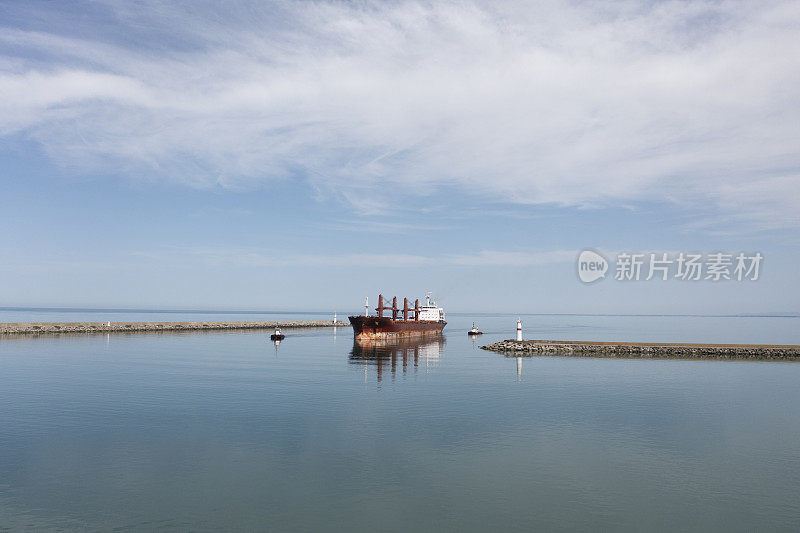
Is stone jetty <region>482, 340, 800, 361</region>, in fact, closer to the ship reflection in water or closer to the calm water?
the ship reflection in water

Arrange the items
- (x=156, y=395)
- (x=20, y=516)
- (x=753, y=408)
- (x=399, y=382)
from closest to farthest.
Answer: (x=20, y=516)
(x=753, y=408)
(x=156, y=395)
(x=399, y=382)

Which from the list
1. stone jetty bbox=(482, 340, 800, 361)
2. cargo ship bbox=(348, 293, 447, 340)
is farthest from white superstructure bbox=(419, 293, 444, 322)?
stone jetty bbox=(482, 340, 800, 361)

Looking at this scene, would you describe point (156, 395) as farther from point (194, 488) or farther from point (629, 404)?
point (629, 404)

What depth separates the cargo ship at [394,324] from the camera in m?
96.4

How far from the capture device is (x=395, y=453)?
2275 centimetres

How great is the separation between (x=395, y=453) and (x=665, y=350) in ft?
202

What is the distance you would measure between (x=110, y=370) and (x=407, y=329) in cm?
6640

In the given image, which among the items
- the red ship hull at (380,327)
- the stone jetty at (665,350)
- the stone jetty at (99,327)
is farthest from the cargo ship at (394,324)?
the stone jetty at (99,327)

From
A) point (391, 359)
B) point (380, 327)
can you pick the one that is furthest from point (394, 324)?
point (391, 359)

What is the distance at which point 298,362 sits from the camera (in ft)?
203

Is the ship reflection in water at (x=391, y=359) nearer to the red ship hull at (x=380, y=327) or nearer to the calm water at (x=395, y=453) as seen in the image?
the red ship hull at (x=380, y=327)

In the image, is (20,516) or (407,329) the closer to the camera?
(20,516)

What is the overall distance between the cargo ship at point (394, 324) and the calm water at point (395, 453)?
4958 centimetres

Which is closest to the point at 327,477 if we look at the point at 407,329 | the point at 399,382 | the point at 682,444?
the point at 682,444
